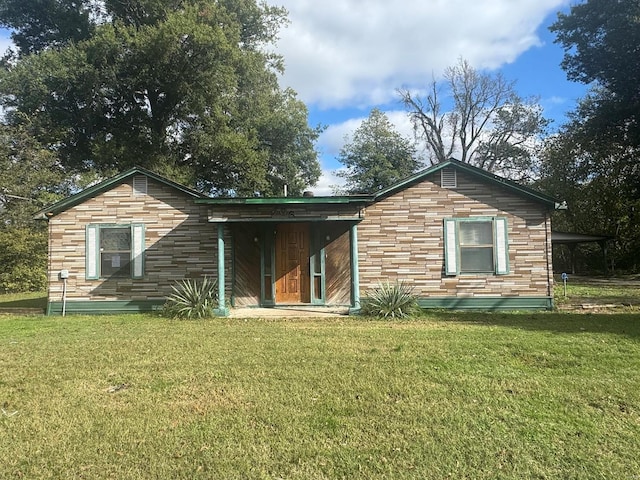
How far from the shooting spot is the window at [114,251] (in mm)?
11094

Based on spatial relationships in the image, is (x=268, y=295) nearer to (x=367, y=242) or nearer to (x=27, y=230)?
(x=367, y=242)

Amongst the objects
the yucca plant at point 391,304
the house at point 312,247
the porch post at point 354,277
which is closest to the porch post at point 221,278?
the house at point 312,247

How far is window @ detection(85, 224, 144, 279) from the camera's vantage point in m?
11.1

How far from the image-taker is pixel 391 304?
9703 millimetres

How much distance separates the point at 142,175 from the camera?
36.9 ft

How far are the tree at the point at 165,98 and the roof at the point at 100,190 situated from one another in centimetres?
1052

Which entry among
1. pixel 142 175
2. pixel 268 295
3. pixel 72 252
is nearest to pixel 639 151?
pixel 268 295

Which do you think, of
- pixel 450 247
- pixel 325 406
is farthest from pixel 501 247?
pixel 325 406

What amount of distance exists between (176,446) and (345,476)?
4.29ft

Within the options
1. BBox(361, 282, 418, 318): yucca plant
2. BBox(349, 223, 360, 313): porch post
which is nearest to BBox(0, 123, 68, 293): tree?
BBox(349, 223, 360, 313): porch post

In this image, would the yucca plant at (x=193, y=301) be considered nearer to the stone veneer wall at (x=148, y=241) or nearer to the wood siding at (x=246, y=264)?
the stone veneer wall at (x=148, y=241)

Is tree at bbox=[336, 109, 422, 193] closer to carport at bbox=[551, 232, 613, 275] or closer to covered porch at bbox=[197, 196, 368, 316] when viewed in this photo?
carport at bbox=[551, 232, 613, 275]

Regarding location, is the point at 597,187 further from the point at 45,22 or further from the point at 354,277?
the point at 45,22

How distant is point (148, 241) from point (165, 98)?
1443 centimetres
